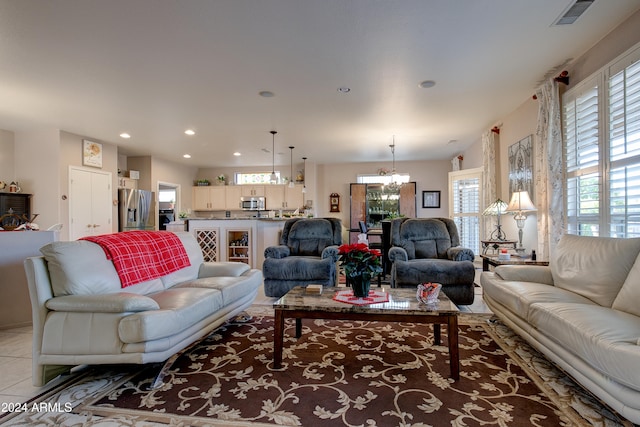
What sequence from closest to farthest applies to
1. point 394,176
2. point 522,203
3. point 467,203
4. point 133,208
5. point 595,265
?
point 595,265, point 522,203, point 467,203, point 394,176, point 133,208

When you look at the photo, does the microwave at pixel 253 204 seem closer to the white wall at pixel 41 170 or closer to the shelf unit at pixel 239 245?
the shelf unit at pixel 239 245

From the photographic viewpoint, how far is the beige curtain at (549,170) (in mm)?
3414

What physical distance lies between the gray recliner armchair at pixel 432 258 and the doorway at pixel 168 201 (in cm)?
640

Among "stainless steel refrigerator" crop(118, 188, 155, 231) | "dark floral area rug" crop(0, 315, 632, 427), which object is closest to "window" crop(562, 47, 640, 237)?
"dark floral area rug" crop(0, 315, 632, 427)

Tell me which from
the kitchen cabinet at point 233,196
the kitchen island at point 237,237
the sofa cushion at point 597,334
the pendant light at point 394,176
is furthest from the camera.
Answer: the kitchen cabinet at point 233,196

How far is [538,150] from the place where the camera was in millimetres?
3736

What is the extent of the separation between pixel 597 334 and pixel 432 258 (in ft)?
8.40

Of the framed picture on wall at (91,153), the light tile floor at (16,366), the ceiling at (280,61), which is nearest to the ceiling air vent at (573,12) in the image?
the ceiling at (280,61)

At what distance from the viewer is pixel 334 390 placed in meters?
1.90

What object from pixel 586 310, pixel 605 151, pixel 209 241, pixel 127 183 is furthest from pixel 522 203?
pixel 127 183

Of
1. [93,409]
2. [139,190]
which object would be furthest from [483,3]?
[139,190]

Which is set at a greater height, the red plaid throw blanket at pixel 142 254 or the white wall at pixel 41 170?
the white wall at pixel 41 170

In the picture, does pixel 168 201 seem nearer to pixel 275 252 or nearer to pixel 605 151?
pixel 275 252

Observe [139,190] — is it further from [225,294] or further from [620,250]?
[620,250]
